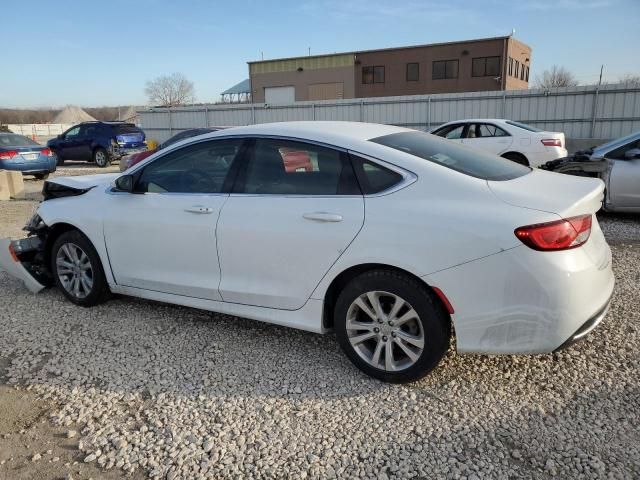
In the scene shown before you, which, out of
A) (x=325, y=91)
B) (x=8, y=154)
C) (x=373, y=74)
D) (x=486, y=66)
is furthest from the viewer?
(x=325, y=91)

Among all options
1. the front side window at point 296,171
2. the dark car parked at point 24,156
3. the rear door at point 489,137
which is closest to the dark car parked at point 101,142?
the dark car parked at point 24,156

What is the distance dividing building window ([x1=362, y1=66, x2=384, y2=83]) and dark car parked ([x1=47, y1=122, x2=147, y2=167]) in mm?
32895

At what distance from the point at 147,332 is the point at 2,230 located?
543 cm

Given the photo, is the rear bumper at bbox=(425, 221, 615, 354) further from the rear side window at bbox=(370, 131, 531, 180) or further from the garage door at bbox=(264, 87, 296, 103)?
the garage door at bbox=(264, 87, 296, 103)

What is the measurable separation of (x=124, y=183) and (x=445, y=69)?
46.3 m

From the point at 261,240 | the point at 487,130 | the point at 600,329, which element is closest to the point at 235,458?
the point at 261,240

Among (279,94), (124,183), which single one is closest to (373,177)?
(124,183)

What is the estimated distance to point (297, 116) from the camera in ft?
71.1

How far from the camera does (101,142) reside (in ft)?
62.6

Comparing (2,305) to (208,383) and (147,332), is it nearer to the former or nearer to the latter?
(147,332)

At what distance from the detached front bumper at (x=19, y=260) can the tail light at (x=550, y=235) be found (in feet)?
14.3

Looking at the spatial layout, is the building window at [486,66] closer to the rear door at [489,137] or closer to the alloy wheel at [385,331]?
the rear door at [489,137]

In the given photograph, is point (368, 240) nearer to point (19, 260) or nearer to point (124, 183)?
point (124, 183)

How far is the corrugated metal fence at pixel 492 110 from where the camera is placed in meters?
16.6
